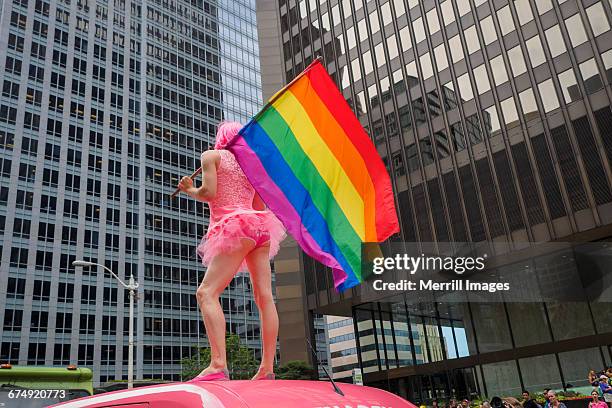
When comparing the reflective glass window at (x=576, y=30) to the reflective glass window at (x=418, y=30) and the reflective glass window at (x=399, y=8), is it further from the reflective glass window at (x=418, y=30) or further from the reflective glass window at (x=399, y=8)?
the reflective glass window at (x=399, y=8)

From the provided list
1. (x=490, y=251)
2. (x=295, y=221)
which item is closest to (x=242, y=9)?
(x=490, y=251)

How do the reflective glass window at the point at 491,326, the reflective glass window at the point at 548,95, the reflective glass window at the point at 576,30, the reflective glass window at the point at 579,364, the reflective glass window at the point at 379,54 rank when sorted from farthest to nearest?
the reflective glass window at the point at 379,54 → the reflective glass window at the point at 491,326 → the reflective glass window at the point at 548,95 → the reflective glass window at the point at 576,30 → the reflective glass window at the point at 579,364

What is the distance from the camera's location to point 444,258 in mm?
34156

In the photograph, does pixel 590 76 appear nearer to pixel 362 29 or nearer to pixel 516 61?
pixel 516 61

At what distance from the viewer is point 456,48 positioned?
121ft

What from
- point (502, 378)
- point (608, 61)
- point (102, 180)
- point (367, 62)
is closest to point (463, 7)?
point (367, 62)

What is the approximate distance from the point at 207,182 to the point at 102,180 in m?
74.5

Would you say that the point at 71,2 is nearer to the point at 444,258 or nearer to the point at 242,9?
the point at 242,9

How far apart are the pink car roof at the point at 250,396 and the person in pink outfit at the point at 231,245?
3.03 feet

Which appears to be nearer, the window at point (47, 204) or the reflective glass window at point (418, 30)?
the reflective glass window at point (418, 30)

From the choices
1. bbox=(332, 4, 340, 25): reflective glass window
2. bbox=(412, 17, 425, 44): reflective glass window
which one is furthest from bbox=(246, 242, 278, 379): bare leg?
bbox=(332, 4, 340, 25): reflective glass window

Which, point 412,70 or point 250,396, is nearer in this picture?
point 250,396

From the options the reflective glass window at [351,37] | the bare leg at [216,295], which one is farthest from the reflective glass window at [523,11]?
the bare leg at [216,295]

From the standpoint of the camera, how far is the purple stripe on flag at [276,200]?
14.2 feet
